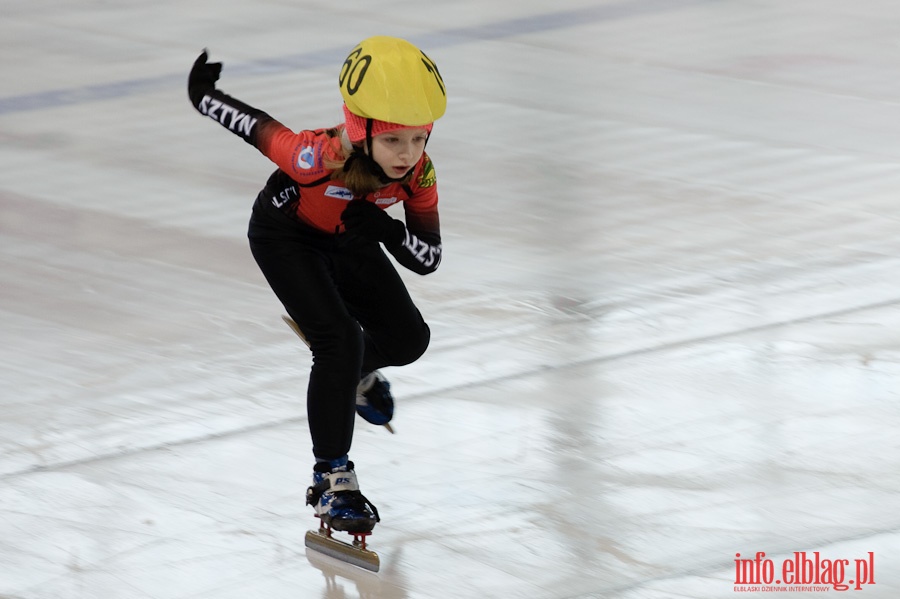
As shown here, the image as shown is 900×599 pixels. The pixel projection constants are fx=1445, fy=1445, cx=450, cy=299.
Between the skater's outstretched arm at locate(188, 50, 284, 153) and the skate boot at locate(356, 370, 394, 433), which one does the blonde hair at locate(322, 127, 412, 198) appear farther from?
the skate boot at locate(356, 370, 394, 433)

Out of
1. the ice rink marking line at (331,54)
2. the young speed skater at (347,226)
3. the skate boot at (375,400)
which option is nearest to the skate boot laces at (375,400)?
the skate boot at (375,400)

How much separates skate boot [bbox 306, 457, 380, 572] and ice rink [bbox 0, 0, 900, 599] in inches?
2.3

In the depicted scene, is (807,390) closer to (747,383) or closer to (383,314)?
(747,383)

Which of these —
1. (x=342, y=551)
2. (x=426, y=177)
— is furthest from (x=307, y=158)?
(x=342, y=551)

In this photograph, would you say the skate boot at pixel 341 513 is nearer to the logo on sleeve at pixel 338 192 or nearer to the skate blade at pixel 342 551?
the skate blade at pixel 342 551

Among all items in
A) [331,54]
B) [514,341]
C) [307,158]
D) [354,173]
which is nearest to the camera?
[354,173]

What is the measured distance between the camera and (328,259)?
4379mm

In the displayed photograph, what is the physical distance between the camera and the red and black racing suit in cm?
411

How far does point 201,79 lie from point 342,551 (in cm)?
153

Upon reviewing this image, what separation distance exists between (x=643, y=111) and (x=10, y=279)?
4.26 meters

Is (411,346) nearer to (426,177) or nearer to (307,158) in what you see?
(426,177)

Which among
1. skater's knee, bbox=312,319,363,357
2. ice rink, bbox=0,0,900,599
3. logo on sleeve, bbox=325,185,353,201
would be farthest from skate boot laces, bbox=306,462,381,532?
logo on sleeve, bbox=325,185,353,201

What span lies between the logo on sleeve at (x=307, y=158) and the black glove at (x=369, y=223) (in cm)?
24

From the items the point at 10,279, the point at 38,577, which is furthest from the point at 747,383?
the point at 10,279
